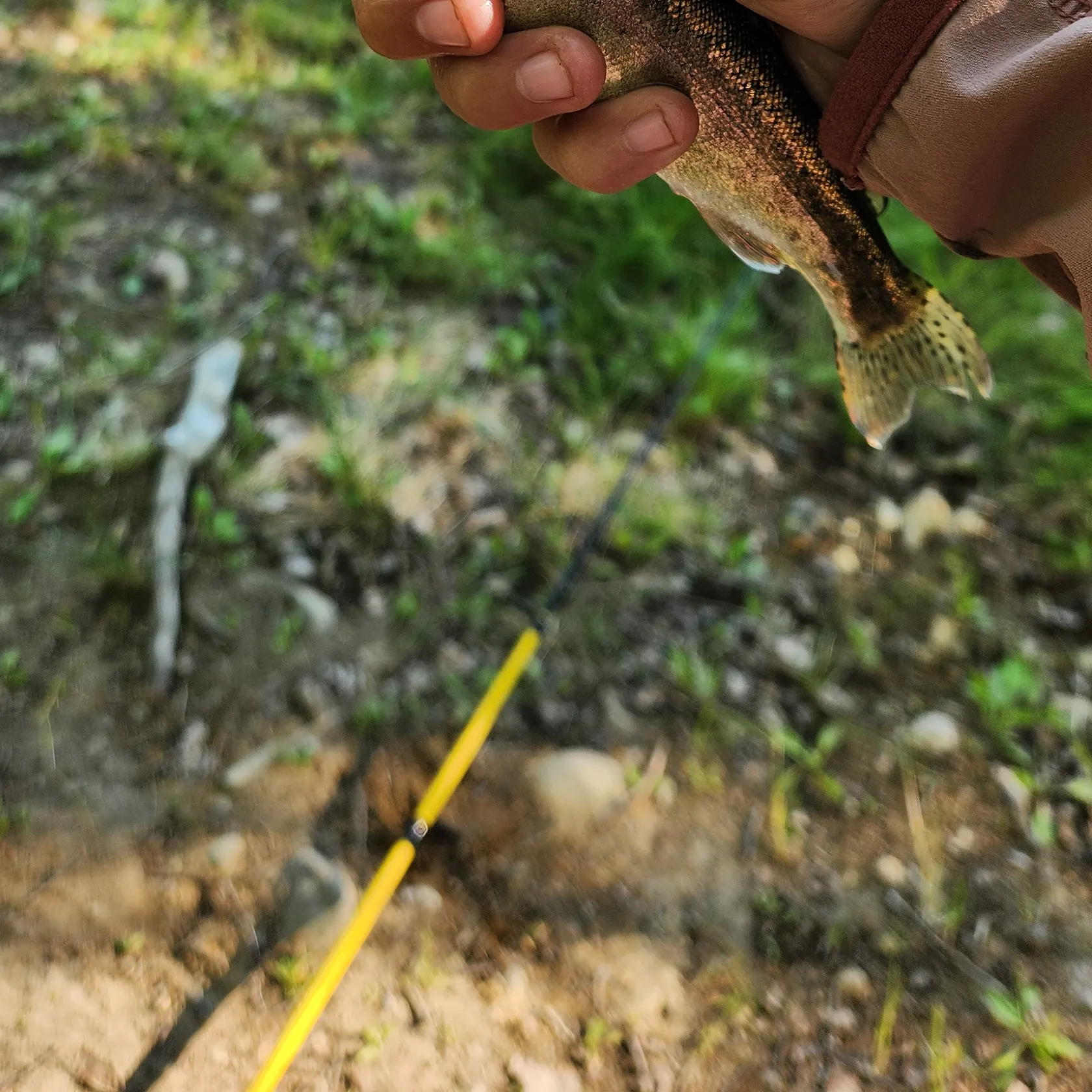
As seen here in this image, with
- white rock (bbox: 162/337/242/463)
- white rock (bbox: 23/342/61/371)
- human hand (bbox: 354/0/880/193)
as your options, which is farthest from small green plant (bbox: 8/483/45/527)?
human hand (bbox: 354/0/880/193)

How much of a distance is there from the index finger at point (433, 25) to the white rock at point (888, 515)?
76.9 inches

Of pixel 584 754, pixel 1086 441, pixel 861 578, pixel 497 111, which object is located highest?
pixel 497 111

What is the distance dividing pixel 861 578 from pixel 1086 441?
1.20 metres

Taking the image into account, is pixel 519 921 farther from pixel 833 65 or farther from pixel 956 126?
pixel 833 65

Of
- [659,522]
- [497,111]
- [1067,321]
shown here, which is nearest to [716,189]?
[497,111]

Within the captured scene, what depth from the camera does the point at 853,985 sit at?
204 cm

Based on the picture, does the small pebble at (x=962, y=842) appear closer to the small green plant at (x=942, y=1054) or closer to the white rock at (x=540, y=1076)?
the small green plant at (x=942, y=1054)

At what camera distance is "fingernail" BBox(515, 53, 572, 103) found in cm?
163

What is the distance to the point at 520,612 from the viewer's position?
2551 millimetres

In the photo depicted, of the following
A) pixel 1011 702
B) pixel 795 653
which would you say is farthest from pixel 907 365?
pixel 1011 702

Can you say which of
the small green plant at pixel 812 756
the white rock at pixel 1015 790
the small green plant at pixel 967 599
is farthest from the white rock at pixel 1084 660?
the small green plant at pixel 812 756

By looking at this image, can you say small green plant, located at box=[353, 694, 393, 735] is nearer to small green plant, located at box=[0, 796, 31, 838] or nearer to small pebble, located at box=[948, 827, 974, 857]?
small green plant, located at box=[0, 796, 31, 838]

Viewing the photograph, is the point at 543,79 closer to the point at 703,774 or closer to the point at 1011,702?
the point at 703,774

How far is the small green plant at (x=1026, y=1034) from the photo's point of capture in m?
1.97
